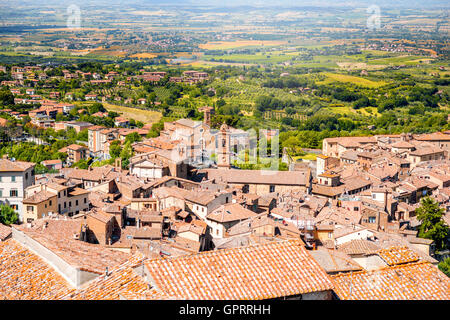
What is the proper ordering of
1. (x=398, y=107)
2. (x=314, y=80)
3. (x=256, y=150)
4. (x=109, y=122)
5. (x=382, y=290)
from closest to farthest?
1. (x=382, y=290)
2. (x=256, y=150)
3. (x=109, y=122)
4. (x=398, y=107)
5. (x=314, y=80)

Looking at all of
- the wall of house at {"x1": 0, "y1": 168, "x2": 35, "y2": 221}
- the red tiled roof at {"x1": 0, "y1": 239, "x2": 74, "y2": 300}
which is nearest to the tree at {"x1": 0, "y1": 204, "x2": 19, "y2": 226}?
the wall of house at {"x1": 0, "y1": 168, "x2": 35, "y2": 221}

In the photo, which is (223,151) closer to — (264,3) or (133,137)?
(133,137)

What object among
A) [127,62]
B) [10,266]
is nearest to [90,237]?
[10,266]

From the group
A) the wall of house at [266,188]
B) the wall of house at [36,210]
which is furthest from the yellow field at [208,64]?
the wall of house at [36,210]

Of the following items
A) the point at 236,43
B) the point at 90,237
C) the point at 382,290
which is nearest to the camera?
the point at 382,290

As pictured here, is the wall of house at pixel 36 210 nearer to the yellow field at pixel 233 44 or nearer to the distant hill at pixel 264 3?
the yellow field at pixel 233 44

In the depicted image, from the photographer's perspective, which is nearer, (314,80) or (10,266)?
(10,266)

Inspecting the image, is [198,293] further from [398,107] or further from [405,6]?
[405,6]
